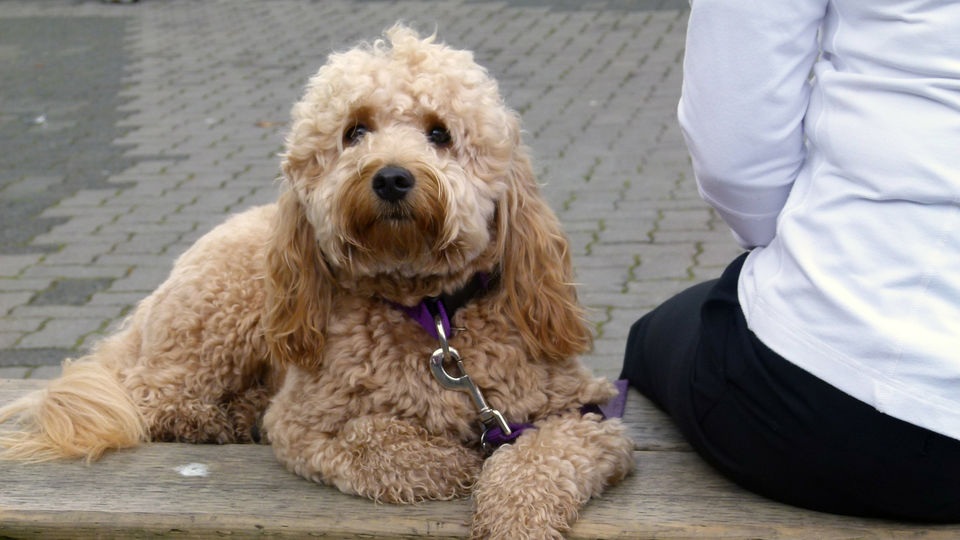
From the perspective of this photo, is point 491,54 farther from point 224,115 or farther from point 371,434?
point 371,434

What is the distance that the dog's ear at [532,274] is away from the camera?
2.59m

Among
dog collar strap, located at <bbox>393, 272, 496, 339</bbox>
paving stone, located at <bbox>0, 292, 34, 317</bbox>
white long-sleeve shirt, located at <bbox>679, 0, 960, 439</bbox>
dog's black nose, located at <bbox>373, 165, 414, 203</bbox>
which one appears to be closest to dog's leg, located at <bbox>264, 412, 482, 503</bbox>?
dog collar strap, located at <bbox>393, 272, 496, 339</bbox>

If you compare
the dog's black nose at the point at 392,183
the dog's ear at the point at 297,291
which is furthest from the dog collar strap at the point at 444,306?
the dog's black nose at the point at 392,183

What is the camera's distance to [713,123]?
226cm

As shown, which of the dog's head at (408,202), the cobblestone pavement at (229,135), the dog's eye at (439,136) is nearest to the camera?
the dog's head at (408,202)

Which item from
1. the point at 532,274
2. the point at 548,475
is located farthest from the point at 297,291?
the point at 548,475

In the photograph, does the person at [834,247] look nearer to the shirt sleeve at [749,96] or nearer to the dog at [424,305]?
the shirt sleeve at [749,96]

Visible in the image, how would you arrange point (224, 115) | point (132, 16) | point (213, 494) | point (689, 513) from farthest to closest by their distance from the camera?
point (132, 16), point (224, 115), point (213, 494), point (689, 513)

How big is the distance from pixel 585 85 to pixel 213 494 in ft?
21.1

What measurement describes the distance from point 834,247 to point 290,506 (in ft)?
4.25

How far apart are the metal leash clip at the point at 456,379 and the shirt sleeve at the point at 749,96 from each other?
0.66m

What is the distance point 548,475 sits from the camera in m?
2.40

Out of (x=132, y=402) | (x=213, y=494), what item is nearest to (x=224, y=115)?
(x=132, y=402)

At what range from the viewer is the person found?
2.02m
